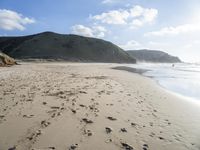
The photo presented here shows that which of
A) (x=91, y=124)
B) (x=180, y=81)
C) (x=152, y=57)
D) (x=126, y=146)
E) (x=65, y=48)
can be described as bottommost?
(x=180, y=81)

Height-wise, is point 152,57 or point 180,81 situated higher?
point 152,57

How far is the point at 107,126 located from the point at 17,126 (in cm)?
242

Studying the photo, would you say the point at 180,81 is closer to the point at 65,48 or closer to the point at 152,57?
the point at 65,48

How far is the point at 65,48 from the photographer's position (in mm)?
99938

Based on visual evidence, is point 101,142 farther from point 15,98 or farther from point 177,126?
point 15,98

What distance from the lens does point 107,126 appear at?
6008mm

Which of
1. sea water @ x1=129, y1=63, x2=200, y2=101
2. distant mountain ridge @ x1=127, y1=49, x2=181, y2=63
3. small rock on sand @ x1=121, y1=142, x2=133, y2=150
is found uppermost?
distant mountain ridge @ x1=127, y1=49, x2=181, y2=63

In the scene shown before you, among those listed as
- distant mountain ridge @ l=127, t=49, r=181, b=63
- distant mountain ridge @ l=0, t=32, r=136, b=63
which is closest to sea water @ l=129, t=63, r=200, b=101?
distant mountain ridge @ l=0, t=32, r=136, b=63

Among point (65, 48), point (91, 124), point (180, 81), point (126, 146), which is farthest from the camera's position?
point (65, 48)

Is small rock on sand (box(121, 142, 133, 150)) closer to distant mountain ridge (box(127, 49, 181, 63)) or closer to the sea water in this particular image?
the sea water

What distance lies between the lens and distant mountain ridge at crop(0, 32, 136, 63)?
93.7 meters

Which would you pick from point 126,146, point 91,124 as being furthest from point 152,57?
point 126,146

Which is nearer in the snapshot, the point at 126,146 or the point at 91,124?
the point at 126,146

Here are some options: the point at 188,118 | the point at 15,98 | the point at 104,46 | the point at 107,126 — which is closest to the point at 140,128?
the point at 107,126
